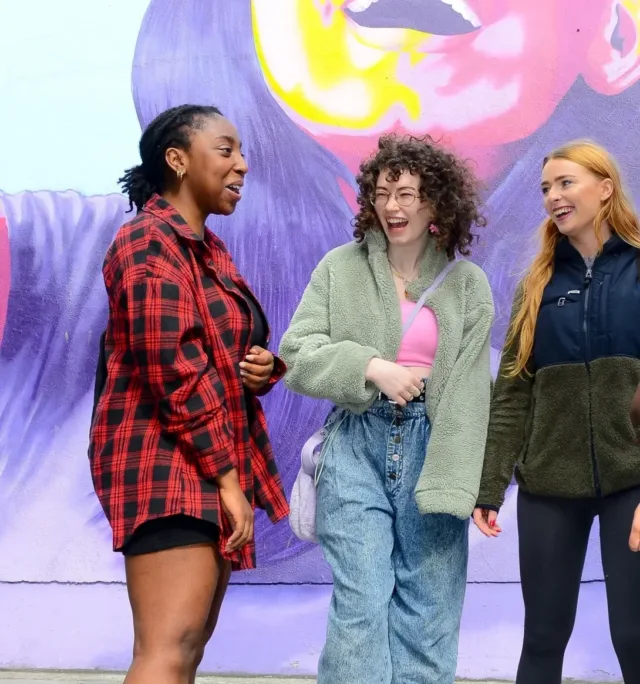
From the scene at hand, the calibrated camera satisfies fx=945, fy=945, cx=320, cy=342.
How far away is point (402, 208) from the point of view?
2.83m

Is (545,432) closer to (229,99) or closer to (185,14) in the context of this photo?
(229,99)

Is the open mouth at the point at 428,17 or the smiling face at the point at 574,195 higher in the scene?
the open mouth at the point at 428,17

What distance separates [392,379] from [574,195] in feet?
2.62

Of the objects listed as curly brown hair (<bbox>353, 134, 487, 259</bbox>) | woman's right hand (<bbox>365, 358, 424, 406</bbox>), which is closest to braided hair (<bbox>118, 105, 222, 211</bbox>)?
curly brown hair (<bbox>353, 134, 487, 259</bbox>)

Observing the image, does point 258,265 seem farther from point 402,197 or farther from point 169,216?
point 169,216

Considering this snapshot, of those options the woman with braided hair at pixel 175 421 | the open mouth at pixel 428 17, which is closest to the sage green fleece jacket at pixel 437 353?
the woman with braided hair at pixel 175 421

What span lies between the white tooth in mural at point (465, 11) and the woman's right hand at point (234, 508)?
244cm

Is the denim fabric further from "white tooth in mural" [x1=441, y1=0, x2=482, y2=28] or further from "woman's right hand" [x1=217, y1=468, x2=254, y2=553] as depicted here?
"white tooth in mural" [x1=441, y1=0, x2=482, y2=28]

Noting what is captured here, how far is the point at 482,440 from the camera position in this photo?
279 cm

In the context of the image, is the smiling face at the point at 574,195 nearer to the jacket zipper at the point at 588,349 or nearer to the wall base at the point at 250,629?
the jacket zipper at the point at 588,349

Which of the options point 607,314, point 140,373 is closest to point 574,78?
point 607,314

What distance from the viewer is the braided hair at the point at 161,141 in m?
2.65

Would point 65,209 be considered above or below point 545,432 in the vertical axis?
above

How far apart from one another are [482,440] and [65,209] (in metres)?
2.19
